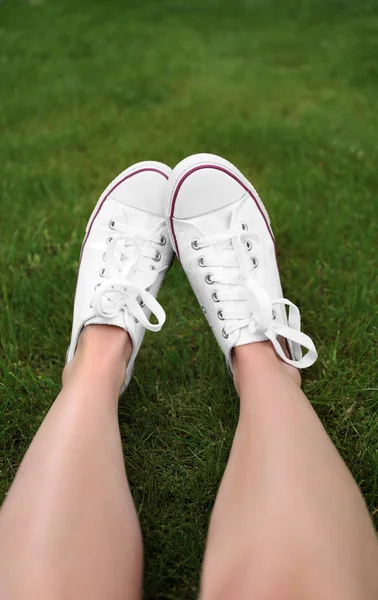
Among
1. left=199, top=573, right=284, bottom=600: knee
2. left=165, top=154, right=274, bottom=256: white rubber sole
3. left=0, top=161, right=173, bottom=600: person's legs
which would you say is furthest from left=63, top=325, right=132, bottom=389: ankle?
left=199, top=573, right=284, bottom=600: knee

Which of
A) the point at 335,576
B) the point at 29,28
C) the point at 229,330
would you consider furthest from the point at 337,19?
the point at 335,576

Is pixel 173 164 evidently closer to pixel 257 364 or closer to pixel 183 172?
pixel 183 172

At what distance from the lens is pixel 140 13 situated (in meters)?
3.46

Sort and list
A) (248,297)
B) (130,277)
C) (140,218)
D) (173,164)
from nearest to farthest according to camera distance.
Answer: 1. (248,297)
2. (130,277)
3. (140,218)
4. (173,164)

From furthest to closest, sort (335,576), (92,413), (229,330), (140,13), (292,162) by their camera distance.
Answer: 1. (140,13)
2. (292,162)
3. (229,330)
4. (92,413)
5. (335,576)

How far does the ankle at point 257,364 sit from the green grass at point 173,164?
0.13 metres

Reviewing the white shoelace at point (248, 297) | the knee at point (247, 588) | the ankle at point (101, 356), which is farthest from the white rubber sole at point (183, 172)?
the knee at point (247, 588)

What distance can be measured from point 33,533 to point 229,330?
599 mm

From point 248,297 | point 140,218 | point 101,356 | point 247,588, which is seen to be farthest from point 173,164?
point 247,588

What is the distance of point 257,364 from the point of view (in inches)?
42.0

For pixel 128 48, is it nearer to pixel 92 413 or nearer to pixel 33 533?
pixel 92 413

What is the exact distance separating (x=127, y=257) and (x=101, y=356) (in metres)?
0.37

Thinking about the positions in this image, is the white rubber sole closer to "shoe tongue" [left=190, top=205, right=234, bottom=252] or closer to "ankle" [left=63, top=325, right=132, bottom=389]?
"shoe tongue" [left=190, top=205, right=234, bottom=252]

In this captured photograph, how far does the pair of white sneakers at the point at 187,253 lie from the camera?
3.89 feet
